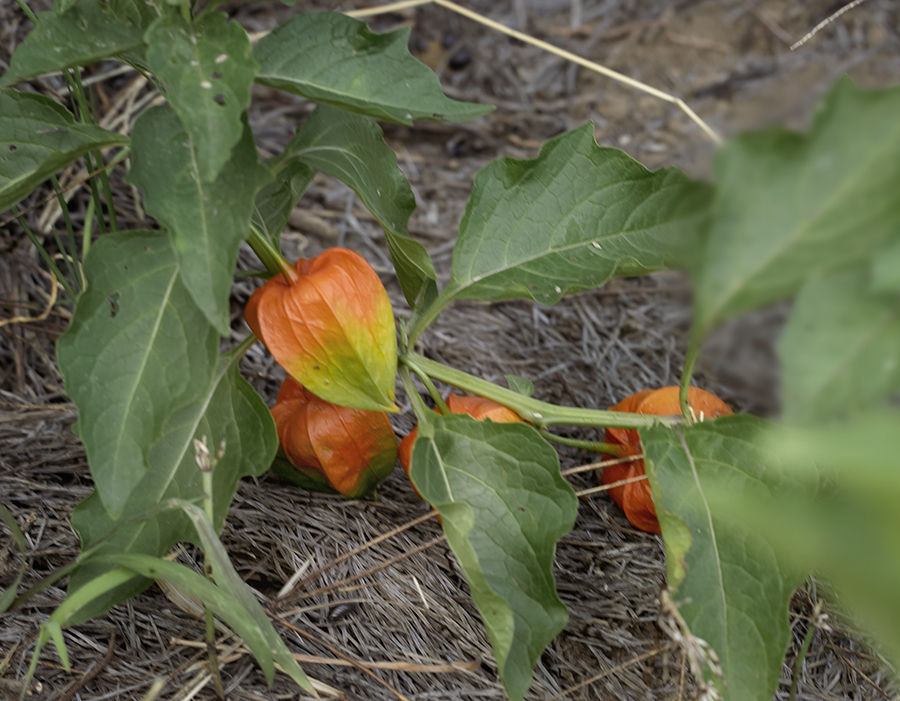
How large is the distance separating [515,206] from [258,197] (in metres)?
→ 0.36

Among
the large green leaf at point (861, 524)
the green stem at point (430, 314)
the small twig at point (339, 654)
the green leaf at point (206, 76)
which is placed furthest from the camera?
the green stem at point (430, 314)

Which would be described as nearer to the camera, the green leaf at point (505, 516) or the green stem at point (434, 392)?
the green leaf at point (505, 516)

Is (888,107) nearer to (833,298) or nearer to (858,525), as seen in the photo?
(833,298)

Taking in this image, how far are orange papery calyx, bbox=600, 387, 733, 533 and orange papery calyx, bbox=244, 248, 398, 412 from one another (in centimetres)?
39

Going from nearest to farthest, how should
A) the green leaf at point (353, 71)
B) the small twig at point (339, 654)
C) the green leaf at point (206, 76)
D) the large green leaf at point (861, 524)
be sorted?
the large green leaf at point (861, 524) < the green leaf at point (206, 76) < the green leaf at point (353, 71) < the small twig at point (339, 654)

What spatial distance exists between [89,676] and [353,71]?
777mm

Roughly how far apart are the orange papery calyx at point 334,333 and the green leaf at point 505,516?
0.35 ft

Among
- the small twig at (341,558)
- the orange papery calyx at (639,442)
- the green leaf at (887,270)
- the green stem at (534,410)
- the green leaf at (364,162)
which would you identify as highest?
the green leaf at (887,270)

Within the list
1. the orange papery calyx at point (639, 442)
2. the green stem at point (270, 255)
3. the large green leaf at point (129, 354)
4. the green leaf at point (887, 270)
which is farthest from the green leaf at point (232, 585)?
the green leaf at point (887, 270)

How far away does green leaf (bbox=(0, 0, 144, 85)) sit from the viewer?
67 centimetres

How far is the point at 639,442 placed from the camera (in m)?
1.00

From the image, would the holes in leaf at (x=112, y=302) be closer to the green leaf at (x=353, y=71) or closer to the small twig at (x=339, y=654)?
the green leaf at (x=353, y=71)

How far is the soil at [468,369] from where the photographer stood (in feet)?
2.83

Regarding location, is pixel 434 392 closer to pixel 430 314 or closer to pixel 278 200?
pixel 430 314
